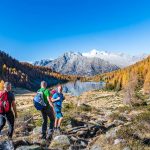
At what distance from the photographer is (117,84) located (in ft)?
457

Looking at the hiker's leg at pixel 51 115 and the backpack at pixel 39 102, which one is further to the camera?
the hiker's leg at pixel 51 115

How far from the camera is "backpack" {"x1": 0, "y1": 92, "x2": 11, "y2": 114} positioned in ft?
52.5

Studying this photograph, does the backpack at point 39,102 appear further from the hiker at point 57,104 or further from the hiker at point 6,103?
the hiker at point 6,103

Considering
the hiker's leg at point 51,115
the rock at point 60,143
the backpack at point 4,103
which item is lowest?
the rock at point 60,143

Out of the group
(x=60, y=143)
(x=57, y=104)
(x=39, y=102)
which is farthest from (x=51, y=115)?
(x=60, y=143)

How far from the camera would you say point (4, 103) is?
52.8ft

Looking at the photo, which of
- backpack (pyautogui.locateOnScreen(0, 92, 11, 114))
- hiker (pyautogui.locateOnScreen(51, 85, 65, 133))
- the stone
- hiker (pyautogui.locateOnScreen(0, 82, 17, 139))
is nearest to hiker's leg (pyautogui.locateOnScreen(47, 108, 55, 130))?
hiker (pyautogui.locateOnScreen(51, 85, 65, 133))

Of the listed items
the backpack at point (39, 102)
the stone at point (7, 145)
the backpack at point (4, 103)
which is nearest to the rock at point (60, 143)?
the backpack at point (39, 102)

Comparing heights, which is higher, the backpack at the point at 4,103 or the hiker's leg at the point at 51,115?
the backpack at the point at 4,103

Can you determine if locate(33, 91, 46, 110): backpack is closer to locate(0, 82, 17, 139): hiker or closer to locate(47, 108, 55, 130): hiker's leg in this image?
locate(47, 108, 55, 130): hiker's leg

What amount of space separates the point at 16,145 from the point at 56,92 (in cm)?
525

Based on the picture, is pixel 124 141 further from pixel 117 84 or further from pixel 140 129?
pixel 117 84

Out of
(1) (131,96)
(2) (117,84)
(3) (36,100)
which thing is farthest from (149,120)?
(2) (117,84)

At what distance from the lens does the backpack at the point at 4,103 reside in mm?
16000
